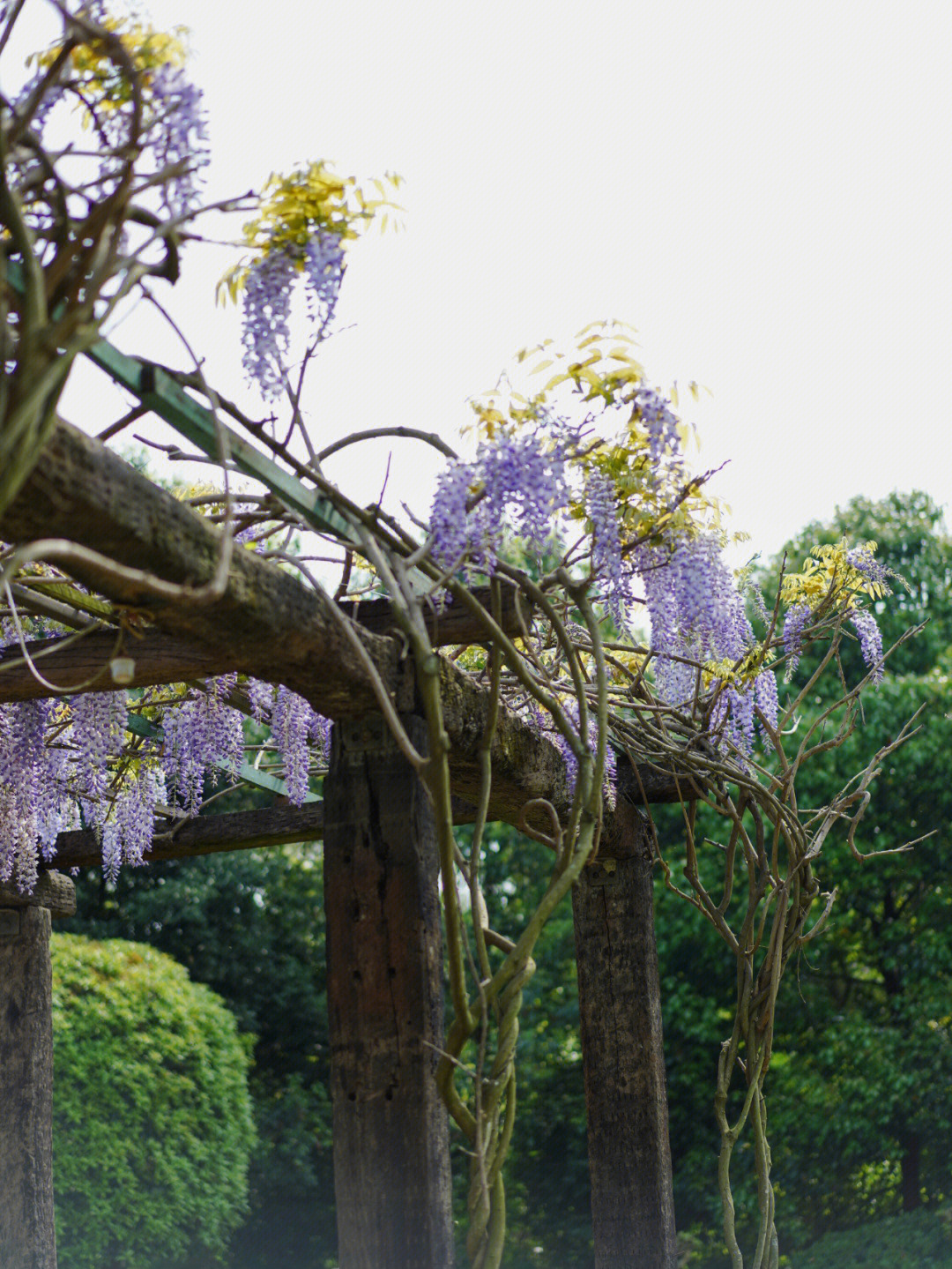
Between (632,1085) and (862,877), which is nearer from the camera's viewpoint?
(632,1085)

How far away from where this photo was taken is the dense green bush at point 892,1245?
25.2 feet

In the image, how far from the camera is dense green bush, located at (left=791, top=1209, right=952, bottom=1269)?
7.67 metres

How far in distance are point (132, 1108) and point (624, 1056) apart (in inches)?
208

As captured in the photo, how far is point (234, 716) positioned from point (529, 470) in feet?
5.26

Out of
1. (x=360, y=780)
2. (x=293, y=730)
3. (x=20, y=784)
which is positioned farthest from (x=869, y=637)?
(x=20, y=784)

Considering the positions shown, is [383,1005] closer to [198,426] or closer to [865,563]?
[198,426]

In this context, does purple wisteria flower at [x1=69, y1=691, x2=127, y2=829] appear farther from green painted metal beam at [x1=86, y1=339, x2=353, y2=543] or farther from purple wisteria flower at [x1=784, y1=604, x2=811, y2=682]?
purple wisteria flower at [x1=784, y1=604, x2=811, y2=682]

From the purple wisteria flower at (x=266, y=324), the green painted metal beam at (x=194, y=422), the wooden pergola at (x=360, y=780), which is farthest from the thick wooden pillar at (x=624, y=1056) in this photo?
the purple wisteria flower at (x=266, y=324)

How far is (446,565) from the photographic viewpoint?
90.6 inches

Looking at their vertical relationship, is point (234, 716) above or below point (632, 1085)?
above

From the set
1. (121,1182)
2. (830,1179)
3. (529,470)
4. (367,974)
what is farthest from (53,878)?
(830,1179)

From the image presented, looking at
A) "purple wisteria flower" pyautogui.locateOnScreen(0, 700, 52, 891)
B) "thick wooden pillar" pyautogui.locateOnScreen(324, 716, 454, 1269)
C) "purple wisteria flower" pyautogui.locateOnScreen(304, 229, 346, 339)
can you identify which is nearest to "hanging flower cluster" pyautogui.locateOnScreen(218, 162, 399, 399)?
"purple wisteria flower" pyautogui.locateOnScreen(304, 229, 346, 339)

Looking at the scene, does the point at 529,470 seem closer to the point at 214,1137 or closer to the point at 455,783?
the point at 455,783

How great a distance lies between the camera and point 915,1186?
320 inches
